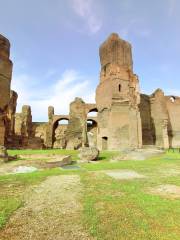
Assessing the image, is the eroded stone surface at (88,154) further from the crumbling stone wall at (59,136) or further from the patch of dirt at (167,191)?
the crumbling stone wall at (59,136)

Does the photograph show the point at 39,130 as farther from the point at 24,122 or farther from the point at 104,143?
the point at 104,143

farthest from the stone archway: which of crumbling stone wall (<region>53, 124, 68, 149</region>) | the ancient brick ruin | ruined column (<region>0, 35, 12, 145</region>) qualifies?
ruined column (<region>0, 35, 12, 145</region>)

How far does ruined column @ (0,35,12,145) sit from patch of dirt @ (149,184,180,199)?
→ 56.7 ft

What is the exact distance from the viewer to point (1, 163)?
10148 millimetres

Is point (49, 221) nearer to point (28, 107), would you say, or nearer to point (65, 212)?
point (65, 212)

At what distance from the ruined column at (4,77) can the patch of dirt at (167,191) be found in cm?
1729

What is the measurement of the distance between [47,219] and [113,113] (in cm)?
2034

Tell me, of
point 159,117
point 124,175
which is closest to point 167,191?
point 124,175

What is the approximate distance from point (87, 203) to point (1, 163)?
7859 mm

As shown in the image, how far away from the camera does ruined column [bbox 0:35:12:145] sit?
19.4 m

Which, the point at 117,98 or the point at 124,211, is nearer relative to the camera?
the point at 124,211

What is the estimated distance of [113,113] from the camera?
902 inches

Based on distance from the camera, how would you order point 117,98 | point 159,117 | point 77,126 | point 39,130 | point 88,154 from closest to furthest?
point 88,154
point 117,98
point 159,117
point 77,126
point 39,130

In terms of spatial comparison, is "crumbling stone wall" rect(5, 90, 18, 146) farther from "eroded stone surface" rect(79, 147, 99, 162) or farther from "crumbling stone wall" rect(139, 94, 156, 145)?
"crumbling stone wall" rect(139, 94, 156, 145)
